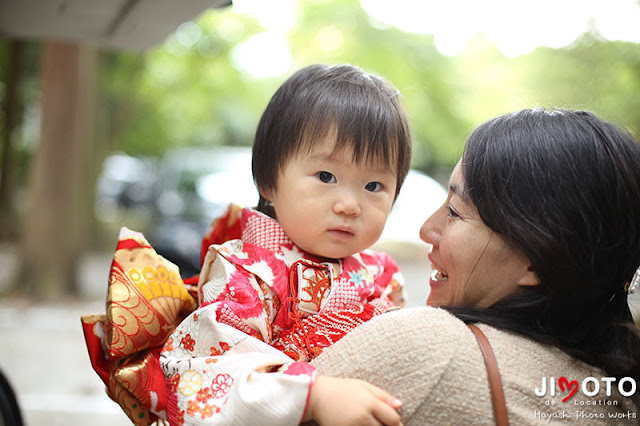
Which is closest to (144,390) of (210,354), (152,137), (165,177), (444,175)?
(210,354)

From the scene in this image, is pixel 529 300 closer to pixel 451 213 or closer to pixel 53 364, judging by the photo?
pixel 451 213

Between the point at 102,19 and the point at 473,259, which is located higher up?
the point at 102,19

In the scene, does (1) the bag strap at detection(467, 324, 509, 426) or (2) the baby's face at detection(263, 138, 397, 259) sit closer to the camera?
(1) the bag strap at detection(467, 324, 509, 426)

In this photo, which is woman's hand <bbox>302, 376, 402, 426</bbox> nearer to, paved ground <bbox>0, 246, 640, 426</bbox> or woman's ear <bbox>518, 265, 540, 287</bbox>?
woman's ear <bbox>518, 265, 540, 287</bbox>

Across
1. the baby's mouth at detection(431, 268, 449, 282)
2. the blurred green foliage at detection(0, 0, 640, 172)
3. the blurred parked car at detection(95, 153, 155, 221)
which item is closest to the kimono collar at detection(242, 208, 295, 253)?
the baby's mouth at detection(431, 268, 449, 282)

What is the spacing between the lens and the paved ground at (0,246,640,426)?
16.7 ft

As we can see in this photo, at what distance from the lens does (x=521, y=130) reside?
172 centimetres

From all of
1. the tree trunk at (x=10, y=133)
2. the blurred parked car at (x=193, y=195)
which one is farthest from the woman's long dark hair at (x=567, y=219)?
the tree trunk at (x=10, y=133)

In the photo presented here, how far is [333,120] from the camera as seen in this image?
1.93 meters

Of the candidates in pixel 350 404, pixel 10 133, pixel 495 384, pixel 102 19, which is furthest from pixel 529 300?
pixel 10 133

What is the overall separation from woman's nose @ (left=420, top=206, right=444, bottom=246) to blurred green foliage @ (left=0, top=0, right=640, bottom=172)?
9471 millimetres

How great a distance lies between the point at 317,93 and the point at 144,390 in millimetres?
976

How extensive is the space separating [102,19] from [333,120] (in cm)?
152

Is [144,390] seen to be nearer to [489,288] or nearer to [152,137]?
[489,288]
